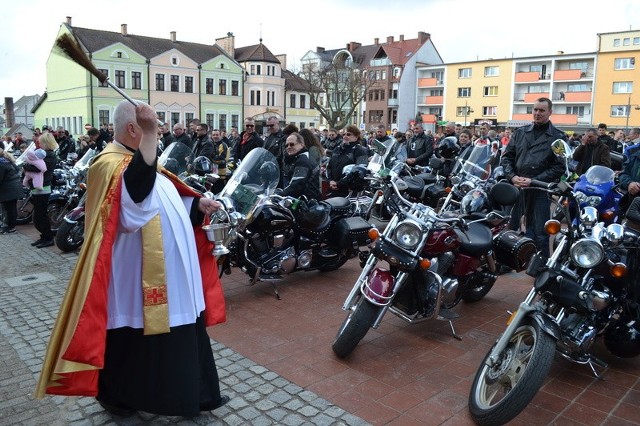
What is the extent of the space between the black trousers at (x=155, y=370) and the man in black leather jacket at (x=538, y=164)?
4.23 metres

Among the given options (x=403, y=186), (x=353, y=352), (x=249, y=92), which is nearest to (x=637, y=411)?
(x=353, y=352)

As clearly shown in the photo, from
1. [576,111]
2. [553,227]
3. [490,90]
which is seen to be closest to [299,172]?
[553,227]

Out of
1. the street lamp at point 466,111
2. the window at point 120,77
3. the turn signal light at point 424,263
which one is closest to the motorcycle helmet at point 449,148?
the turn signal light at point 424,263

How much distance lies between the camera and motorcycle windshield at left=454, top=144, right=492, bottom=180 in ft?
20.6

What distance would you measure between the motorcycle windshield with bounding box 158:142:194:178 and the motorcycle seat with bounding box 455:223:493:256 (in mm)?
3334

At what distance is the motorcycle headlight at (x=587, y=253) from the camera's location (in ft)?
11.7

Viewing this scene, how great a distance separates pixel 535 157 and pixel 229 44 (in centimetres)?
6488

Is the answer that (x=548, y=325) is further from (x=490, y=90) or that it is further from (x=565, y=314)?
(x=490, y=90)

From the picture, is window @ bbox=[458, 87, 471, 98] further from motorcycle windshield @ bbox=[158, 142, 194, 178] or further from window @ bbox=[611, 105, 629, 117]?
motorcycle windshield @ bbox=[158, 142, 194, 178]

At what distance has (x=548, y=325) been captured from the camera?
3.39 metres

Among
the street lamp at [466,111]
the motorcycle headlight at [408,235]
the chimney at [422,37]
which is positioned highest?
the chimney at [422,37]

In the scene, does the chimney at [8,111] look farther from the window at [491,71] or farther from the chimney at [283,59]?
the window at [491,71]

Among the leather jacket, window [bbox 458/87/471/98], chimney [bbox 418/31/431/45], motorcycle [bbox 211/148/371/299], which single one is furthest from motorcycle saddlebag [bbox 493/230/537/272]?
chimney [bbox 418/31/431/45]

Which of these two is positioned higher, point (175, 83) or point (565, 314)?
point (175, 83)
